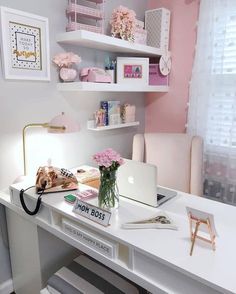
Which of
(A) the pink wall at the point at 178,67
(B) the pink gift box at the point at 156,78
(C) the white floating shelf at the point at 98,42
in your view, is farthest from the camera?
(B) the pink gift box at the point at 156,78

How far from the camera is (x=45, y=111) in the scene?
177 centimetres

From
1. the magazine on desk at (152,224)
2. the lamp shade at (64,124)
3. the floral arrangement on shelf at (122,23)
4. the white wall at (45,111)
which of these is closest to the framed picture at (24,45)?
the white wall at (45,111)

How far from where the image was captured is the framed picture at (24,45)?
149cm

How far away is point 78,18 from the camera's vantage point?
1.82m

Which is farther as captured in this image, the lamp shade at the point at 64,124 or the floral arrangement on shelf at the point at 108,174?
the lamp shade at the point at 64,124

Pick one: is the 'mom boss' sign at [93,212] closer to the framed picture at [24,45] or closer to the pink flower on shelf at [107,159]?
the pink flower on shelf at [107,159]

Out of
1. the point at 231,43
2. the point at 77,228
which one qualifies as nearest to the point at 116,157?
the point at 77,228

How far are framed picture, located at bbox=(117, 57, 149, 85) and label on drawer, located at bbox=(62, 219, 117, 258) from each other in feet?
4.11

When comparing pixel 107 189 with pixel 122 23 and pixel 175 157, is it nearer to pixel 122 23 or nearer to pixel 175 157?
pixel 175 157

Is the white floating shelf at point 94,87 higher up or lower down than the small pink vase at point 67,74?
lower down

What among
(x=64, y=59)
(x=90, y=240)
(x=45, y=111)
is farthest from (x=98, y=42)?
(x=90, y=240)

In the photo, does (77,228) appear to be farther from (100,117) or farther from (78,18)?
(78,18)

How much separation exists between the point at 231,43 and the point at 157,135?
86 cm

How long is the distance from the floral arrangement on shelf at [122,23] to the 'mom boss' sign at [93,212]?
1.34 metres
